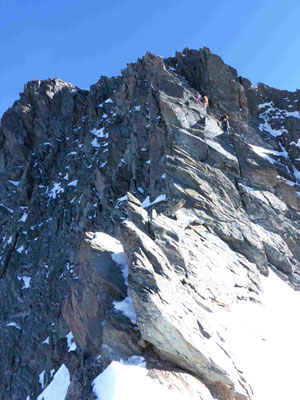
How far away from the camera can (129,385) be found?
33.6 feet

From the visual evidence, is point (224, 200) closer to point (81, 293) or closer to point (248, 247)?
point (248, 247)

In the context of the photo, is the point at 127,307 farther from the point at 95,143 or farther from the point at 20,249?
the point at 20,249

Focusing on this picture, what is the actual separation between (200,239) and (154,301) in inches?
292

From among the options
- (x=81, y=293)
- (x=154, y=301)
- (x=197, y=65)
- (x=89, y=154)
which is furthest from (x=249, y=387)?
(x=89, y=154)

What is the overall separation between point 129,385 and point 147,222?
720 cm

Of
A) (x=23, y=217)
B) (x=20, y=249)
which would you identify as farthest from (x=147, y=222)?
(x=23, y=217)

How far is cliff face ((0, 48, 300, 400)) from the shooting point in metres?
12.1

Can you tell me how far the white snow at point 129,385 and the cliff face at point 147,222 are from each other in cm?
33

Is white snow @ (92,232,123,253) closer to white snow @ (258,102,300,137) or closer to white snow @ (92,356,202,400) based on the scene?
white snow @ (92,356,202,400)

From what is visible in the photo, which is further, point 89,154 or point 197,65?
point 89,154

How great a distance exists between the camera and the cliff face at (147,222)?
39.6 feet

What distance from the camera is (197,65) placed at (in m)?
36.7

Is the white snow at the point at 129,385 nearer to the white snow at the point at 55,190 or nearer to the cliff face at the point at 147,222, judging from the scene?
the cliff face at the point at 147,222

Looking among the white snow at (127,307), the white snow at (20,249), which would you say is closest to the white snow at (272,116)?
the white snow at (127,307)
